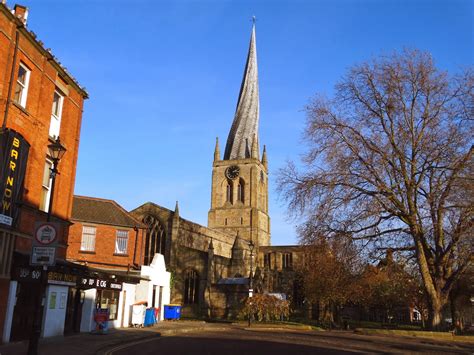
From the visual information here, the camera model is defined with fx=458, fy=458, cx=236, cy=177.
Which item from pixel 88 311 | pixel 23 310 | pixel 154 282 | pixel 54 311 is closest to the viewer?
pixel 23 310

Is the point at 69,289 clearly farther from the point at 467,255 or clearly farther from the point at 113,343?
the point at 467,255

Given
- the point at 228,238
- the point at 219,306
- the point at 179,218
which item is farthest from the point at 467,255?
the point at 228,238

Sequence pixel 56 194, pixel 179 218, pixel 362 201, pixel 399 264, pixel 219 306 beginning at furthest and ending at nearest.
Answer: pixel 179 218 → pixel 219 306 → pixel 399 264 → pixel 362 201 → pixel 56 194

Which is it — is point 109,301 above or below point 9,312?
above

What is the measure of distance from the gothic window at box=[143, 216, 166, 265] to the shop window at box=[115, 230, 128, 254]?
2206 cm

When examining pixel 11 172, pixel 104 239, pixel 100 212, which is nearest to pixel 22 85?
pixel 11 172

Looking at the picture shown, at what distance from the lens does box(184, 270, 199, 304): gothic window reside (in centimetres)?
4966

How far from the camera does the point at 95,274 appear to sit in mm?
19391

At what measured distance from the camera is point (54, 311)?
56.0ft

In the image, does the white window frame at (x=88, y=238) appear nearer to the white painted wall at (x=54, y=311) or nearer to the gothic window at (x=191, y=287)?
the white painted wall at (x=54, y=311)

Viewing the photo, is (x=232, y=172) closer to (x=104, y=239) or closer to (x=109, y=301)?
(x=104, y=239)

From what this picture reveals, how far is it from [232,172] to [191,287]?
1423 inches

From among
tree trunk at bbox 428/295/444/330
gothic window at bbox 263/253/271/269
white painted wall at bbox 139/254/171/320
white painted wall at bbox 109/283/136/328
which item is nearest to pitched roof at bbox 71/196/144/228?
white painted wall at bbox 139/254/171/320

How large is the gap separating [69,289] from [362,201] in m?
13.2
